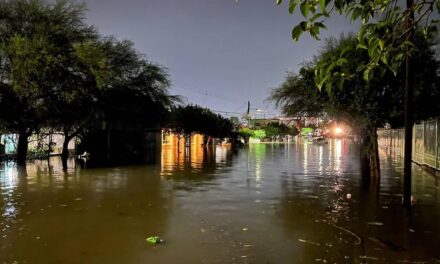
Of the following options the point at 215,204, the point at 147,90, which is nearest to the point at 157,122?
the point at 147,90

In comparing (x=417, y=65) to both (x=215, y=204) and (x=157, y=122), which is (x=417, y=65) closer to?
(x=215, y=204)

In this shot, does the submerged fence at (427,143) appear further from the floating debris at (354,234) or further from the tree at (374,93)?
the floating debris at (354,234)

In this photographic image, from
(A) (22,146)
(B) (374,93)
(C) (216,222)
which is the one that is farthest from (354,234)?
(A) (22,146)

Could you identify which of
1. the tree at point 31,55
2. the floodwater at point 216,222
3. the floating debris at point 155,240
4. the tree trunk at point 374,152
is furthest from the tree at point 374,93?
the tree at point 31,55

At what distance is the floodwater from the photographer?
714cm

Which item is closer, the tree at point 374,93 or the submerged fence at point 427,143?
the tree at point 374,93

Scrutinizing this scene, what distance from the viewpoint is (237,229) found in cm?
893

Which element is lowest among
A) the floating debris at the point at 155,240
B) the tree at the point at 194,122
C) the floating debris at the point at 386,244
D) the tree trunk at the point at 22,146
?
the floating debris at the point at 386,244

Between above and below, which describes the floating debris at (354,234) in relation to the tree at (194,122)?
below

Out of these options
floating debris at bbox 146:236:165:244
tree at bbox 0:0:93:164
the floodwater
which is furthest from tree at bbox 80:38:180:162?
floating debris at bbox 146:236:165:244

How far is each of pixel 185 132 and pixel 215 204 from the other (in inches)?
1594

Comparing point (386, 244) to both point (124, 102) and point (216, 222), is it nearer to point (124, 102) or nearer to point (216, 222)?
point (216, 222)

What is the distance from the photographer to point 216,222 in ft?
31.4

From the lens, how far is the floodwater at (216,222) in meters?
7.14
